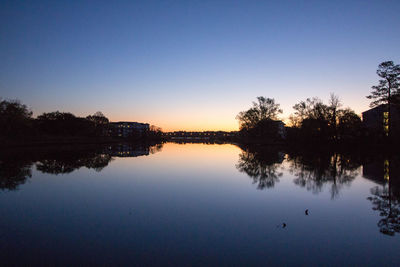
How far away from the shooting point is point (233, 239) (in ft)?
25.3

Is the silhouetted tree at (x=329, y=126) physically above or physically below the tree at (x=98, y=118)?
below

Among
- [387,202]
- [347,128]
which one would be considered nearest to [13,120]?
[387,202]

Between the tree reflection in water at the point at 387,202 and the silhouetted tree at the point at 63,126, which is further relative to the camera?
the silhouetted tree at the point at 63,126

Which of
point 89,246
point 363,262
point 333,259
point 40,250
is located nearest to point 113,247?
point 89,246

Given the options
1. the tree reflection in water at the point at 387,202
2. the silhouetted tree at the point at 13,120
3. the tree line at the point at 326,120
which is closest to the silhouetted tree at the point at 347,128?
the tree line at the point at 326,120

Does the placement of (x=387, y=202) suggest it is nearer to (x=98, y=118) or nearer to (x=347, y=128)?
(x=347, y=128)

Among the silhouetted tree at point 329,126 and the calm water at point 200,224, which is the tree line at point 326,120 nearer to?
the silhouetted tree at point 329,126

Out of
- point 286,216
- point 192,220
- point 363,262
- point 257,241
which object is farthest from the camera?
point 286,216

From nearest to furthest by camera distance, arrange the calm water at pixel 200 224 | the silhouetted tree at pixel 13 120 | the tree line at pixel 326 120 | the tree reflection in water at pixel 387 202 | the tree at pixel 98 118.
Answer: the calm water at pixel 200 224
the tree reflection in water at pixel 387 202
the tree line at pixel 326 120
the silhouetted tree at pixel 13 120
the tree at pixel 98 118

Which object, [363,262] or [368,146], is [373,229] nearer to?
Result: [363,262]

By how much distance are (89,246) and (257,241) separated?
5238mm

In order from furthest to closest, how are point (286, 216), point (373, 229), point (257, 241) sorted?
1. point (286, 216)
2. point (373, 229)
3. point (257, 241)

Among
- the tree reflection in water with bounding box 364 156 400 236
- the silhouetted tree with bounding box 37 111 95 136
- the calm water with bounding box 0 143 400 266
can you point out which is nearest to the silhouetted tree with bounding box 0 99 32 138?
the silhouetted tree with bounding box 37 111 95 136

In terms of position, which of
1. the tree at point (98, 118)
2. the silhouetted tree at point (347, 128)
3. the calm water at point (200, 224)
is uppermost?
the tree at point (98, 118)
